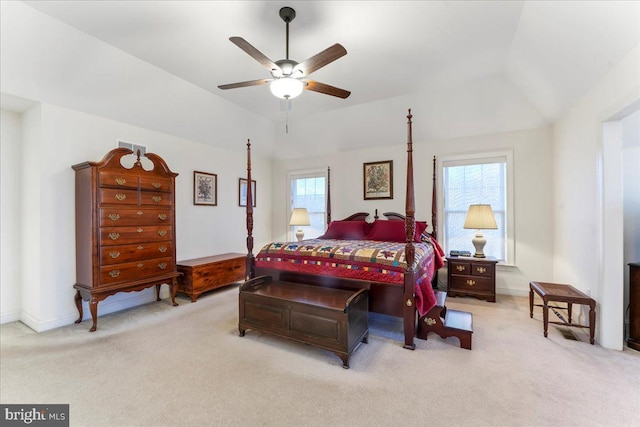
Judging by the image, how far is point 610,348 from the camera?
2463 millimetres

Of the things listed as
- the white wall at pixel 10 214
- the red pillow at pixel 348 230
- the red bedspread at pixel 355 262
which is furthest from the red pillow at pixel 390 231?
the white wall at pixel 10 214

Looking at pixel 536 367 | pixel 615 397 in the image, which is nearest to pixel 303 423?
pixel 536 367

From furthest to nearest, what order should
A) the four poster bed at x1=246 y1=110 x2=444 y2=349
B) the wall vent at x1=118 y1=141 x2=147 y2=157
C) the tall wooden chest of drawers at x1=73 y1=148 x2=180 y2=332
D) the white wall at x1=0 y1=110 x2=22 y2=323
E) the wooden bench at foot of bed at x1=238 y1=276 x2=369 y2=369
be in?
the wall vent at x1=118 y1=141 x2=147 y2=157 < the white wall at x1=0 y1=110 x2=22 y2=323 < the tall wooden chest of drawers at x1=73 y1=148 x2=180 y2=332 < the four poster bed at x1=246 y1=110 x2=444 y2=349 < the wooden bench at foot of bed at x1=238 y1=276 x2=369 y2=369

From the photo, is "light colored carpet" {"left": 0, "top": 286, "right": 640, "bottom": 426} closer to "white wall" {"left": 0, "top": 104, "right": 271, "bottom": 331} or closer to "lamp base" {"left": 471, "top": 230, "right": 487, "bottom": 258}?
"white wall" {"left": 0, "top": 104, "right": 271, "bottom": 331}

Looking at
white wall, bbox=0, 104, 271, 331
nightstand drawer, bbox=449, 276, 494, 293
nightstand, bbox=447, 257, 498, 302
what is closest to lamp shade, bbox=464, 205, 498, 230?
nightstand, bbox=447, 257, 498, 302

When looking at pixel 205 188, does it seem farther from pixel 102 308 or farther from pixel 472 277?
pixel 472 277

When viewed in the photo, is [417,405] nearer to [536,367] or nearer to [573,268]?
[536,367]

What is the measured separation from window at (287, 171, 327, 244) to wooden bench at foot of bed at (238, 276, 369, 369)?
9.70 feet

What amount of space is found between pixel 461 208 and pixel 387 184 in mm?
1285

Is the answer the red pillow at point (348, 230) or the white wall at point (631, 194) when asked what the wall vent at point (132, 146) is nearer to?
the red pillow at point (348, 230)

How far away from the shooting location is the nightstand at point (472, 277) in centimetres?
381

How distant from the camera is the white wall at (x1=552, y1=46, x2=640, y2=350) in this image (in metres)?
2.29

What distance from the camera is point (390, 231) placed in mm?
4102

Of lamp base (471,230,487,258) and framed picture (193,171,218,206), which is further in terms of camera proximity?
framed picture (193,171,218,206)
